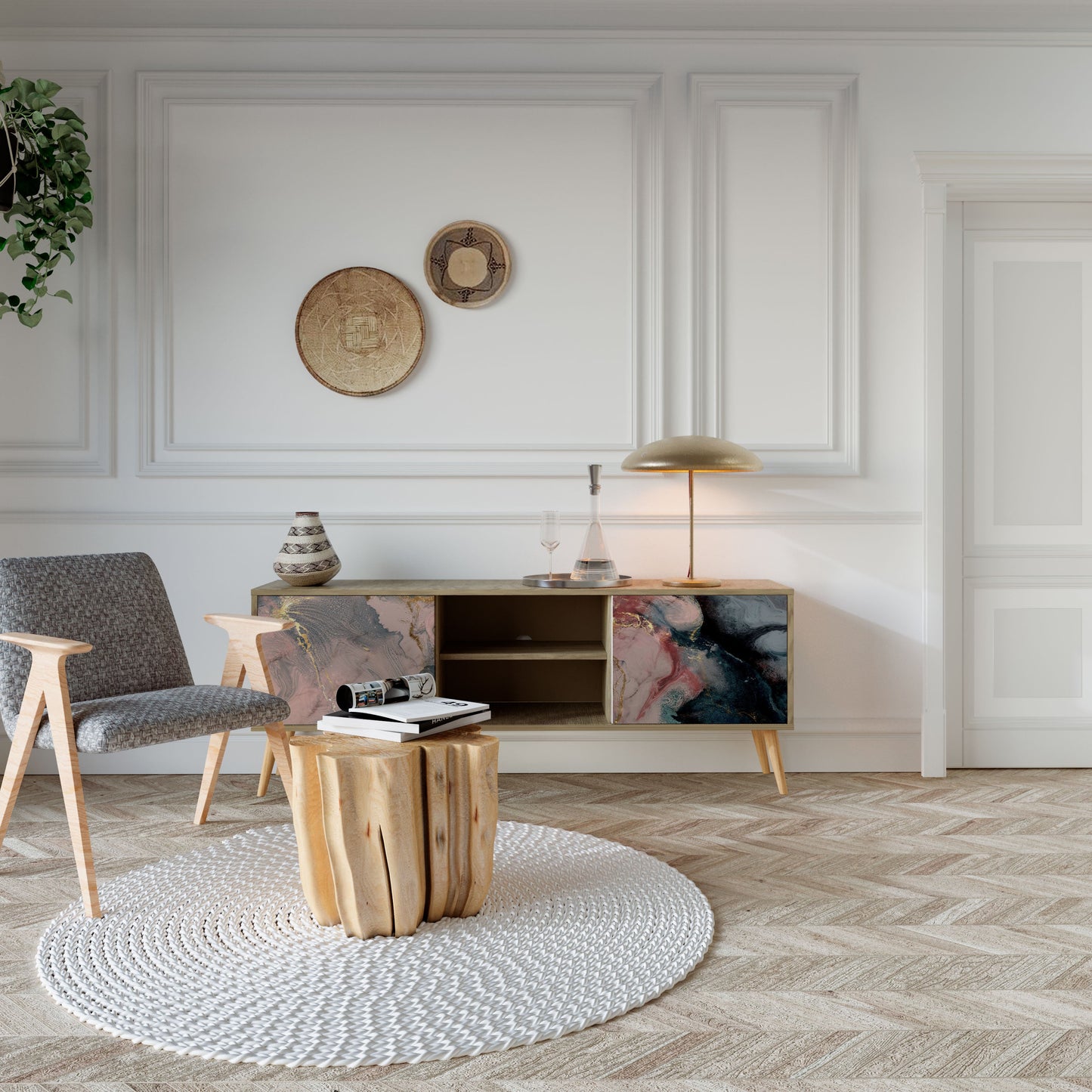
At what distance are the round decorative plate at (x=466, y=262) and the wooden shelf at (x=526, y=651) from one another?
4.03ft

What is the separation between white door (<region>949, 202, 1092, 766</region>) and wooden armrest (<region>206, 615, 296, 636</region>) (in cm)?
247

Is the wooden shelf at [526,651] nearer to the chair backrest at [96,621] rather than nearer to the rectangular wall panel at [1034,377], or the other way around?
the chair backrest at [96,621]

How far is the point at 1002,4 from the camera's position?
11.1ft

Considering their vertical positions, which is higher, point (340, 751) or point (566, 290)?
point (566, 290)

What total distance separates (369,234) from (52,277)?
1.15m

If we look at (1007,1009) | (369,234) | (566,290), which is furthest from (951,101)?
(1007,1009)

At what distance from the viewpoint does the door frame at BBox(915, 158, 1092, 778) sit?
11.5 ft

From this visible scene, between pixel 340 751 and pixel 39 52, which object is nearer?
pixel 340 751

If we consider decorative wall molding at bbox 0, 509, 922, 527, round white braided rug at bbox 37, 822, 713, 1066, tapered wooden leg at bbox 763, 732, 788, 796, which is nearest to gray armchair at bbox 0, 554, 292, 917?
round white braided rug at bbox 37, 822, 713, 1066

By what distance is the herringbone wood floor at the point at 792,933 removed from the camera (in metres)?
1.60

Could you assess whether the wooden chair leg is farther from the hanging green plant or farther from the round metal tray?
the hanging green plant

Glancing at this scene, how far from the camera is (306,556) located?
10.7 ft

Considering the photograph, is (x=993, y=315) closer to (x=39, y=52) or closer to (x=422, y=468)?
(x=422, y=468)

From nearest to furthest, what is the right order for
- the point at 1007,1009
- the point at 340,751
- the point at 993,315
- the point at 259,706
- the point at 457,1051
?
the point at 457,1051 < the point at 1007,1009 < the point at 340,751 < the point at 259,706 < the point at 993,315
